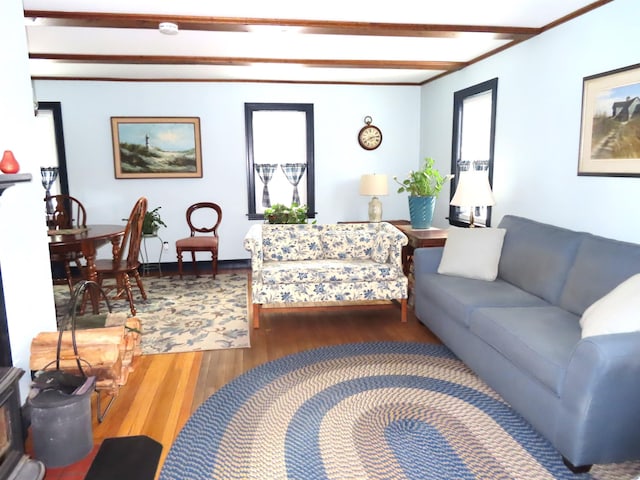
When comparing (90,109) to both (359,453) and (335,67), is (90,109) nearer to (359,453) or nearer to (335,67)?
(335,67)

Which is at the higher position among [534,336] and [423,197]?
[423,197]

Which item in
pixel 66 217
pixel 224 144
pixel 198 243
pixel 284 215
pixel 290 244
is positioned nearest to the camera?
pixel 290 244

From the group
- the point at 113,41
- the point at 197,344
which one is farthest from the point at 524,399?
the point at 113,41

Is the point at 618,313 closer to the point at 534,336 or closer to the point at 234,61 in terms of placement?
the point at 534,336

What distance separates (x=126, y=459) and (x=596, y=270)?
2.67 meters

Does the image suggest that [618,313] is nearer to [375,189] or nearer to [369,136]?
[375,189]

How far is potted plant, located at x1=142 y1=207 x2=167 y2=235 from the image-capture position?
5.57 m

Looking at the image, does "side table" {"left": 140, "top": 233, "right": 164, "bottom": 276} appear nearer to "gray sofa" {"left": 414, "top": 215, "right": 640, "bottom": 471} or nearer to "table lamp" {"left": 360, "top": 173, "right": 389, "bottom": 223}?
"table lamp" {"left": 360, "top": 173, "right": 389, "bottom": 223}

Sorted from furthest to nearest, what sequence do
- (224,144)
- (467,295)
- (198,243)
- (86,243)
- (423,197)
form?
(224,144)
(198,243)
(423,197)
(86,243)
(467,295)

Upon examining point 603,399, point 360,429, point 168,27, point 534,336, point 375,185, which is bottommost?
point 360,429

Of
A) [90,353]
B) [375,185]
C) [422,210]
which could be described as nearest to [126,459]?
[90,353]

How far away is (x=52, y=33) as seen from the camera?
369 cm

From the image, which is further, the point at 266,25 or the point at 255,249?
the point at 255,249

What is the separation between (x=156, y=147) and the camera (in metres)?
5.93
